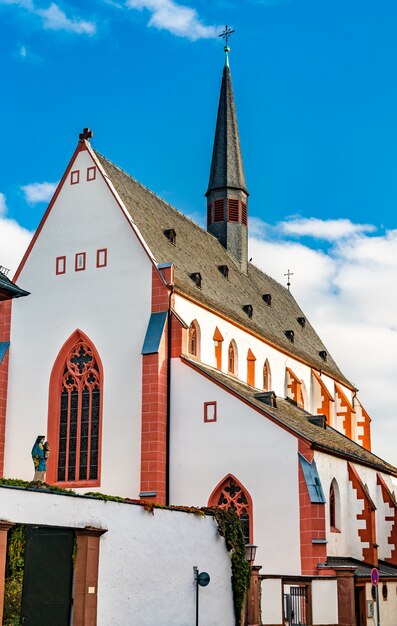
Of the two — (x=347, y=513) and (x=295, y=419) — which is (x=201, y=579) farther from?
(x=295, y=419)

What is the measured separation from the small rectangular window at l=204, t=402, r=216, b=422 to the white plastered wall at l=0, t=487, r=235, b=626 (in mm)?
8215

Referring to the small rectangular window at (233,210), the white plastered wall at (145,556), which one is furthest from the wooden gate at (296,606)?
the small rectangular window at (233,210)

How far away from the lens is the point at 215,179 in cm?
5050

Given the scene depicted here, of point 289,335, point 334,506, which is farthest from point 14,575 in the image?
point 289,335

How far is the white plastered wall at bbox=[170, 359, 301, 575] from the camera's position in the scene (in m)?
31.2

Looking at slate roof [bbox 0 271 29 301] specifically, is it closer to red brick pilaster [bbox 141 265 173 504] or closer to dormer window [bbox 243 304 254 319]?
red brick pilaster [bbox 141 265 173 504]

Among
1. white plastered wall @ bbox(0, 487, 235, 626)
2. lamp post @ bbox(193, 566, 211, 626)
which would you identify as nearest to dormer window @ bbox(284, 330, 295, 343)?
white plastered wall @ bbox(0, 487, 235, 626)

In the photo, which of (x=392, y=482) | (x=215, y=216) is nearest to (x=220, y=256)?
(x=215, y=216)

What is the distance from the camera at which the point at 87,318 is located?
36.6 m

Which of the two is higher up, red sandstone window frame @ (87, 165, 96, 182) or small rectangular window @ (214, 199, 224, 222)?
small rectangular window @ (214, 199, 224, 222)

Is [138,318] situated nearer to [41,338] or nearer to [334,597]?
[41,338]

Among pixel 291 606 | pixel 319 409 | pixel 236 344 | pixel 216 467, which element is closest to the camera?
pixel 291 606

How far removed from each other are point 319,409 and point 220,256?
1032 cm

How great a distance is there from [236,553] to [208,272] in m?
18.7
